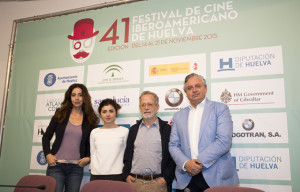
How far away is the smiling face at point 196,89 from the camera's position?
261 cm

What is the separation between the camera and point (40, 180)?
2.29 meters

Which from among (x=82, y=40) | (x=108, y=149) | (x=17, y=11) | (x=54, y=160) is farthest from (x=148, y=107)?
(x=17, y=11)

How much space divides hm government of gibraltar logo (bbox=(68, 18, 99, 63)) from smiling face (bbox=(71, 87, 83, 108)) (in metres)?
0.77

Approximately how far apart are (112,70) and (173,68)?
913mm

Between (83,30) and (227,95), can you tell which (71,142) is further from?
(227,95)

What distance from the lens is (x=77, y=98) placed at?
332cm

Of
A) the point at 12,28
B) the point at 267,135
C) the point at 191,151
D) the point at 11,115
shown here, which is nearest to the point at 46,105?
the point at 11,115

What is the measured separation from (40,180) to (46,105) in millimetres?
1947

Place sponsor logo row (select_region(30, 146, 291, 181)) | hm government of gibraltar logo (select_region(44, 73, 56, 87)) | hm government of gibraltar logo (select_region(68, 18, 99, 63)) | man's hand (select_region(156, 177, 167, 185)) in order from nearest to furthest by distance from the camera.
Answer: man's hand (select_region(156, 177, 167, 185))
sponsor logo row (select_region(30, 146, 291, 181))
hm government of gibraltar logo (select_region(68, 18, 99, 63))
hm government of gibraltar logo (select_region(44, 73, 56, 87))

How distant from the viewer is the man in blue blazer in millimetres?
2334

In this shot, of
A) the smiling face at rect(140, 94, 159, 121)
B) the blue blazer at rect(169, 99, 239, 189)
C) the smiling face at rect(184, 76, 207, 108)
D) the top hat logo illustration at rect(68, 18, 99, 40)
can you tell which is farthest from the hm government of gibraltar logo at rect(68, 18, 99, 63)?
the blue blazer at rect(169, 99, 239, 189)

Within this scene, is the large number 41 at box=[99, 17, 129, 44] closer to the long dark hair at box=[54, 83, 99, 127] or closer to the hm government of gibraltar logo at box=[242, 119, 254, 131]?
the long dark hair at box=[54, 83, 99, 127]

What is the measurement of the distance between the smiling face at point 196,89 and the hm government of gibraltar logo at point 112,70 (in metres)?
1.35

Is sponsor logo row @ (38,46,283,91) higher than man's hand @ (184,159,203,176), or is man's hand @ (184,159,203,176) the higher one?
sponsor logo row @ (38,46,283,91)
